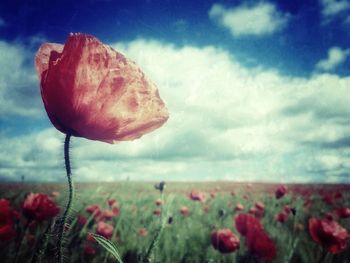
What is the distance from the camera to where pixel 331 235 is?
234cm

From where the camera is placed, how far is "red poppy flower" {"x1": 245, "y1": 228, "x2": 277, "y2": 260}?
239 cm

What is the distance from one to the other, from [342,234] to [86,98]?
2159 millimetres

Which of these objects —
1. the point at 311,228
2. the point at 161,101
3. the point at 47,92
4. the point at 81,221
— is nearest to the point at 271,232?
the point at 311,228

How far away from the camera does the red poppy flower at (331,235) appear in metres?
2.32

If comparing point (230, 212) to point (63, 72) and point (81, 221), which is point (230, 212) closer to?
point (81, 221)

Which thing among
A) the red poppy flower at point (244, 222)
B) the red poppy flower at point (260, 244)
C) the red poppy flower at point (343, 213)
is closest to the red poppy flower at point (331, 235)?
the red poppy flower at point (260, 244)

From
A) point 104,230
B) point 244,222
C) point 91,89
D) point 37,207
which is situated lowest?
point 104,230

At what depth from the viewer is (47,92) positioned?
32.5 inches

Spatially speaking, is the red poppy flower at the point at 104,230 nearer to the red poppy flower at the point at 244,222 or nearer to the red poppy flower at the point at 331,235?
the red poppy flower at the point at 244,222

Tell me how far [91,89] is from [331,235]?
2.13m

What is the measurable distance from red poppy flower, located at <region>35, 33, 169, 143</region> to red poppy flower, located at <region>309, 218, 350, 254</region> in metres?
1.97

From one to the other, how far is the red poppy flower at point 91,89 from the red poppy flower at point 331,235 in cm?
197

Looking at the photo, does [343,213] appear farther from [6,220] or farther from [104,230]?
[6,220]

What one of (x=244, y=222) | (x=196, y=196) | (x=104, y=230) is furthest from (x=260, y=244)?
(x=196, y=196)
